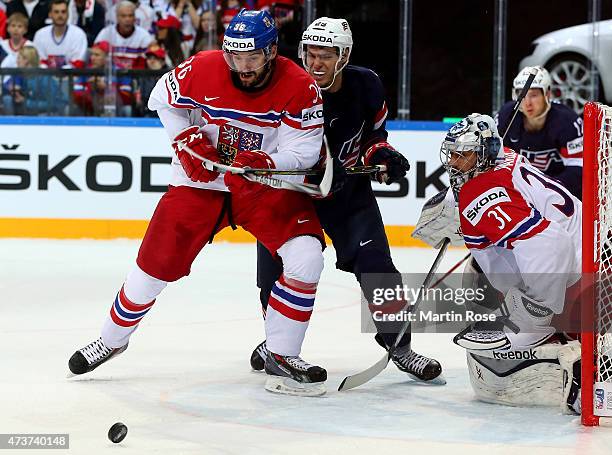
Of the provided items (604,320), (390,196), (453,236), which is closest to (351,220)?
(453,236)

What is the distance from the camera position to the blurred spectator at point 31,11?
24.9ft

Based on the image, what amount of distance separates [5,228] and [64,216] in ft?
1.11

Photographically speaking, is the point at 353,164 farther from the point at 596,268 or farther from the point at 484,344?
the point at 596,268

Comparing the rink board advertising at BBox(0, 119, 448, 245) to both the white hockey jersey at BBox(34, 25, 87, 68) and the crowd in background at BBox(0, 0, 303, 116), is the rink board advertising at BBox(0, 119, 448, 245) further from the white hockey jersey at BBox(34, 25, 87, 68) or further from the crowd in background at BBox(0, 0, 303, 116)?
the white hockey jersey at BBox(34, 25, 87, 68)

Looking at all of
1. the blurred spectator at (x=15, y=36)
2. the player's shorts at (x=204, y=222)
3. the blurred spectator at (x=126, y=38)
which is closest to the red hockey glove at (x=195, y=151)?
the player's shorts at (x=204, y=222)

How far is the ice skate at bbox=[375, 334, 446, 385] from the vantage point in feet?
12.6

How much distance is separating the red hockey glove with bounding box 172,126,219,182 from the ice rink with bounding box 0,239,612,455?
2.06 ft

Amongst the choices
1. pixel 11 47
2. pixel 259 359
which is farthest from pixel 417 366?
pixel 11 47

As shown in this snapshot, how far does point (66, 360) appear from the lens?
4105 millimetres

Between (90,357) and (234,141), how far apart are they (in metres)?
0.77

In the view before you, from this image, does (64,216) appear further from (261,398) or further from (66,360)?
(261,398)

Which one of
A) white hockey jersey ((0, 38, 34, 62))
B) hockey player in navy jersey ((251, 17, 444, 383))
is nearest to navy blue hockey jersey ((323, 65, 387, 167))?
hockey player in navy jersey ((251, 17, 444, 383))

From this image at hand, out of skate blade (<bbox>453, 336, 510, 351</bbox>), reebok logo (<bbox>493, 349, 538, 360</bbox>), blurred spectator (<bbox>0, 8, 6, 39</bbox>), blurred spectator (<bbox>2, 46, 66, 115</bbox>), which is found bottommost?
reebok logo (<bbox>493, 349, 538, 360</bbox>)

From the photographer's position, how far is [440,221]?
3797 mm
